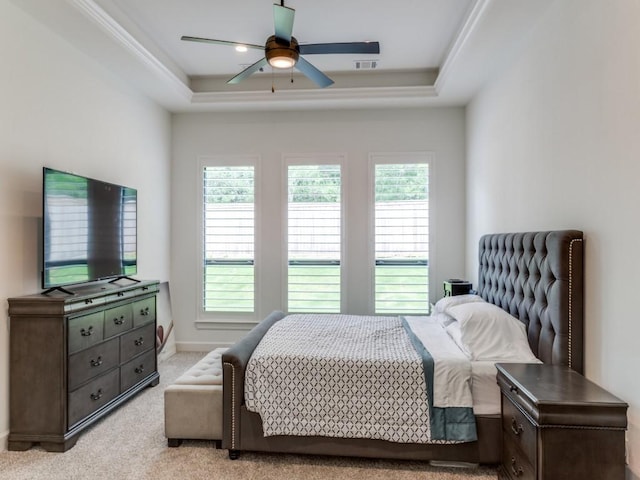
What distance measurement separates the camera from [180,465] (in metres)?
2.46

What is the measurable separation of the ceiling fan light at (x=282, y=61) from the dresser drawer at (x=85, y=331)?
7.44ft

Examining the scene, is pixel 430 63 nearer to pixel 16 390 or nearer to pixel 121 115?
pixel 121 115

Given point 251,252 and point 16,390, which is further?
point 251,252

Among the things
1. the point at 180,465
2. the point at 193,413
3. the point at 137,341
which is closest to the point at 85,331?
the point at 137,341

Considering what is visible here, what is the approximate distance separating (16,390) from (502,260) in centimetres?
374

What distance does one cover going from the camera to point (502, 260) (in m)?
3.23

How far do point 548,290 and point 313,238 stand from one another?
2.90 meters

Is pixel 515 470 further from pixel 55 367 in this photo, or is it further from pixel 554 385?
pixel 55 367

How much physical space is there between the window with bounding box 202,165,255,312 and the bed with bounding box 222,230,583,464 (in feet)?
7.26

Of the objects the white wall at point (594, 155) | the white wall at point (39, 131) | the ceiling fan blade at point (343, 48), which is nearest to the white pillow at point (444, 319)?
the white wall at point (594, 155)

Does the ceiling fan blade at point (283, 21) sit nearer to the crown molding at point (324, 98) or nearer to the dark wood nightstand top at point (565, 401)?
the crown molding at point (324, 98)

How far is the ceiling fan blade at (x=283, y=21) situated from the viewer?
7.41ft

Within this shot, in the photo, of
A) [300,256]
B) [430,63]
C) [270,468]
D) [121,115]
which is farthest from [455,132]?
[270,468]

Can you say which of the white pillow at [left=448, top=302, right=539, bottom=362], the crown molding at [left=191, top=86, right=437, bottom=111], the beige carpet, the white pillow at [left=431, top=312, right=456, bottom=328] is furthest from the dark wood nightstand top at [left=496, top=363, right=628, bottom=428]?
the crown molding at [left=191, top=86, right=437, bottom=111]
